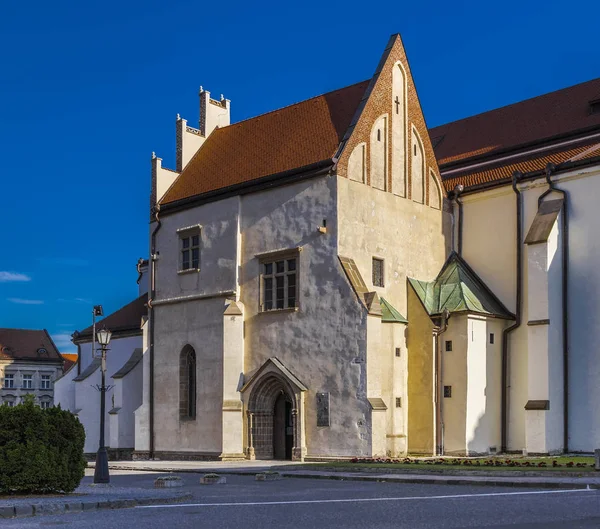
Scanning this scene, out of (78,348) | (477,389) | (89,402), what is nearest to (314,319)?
(477,389)

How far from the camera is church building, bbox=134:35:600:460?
3319cm

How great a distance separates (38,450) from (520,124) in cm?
2939

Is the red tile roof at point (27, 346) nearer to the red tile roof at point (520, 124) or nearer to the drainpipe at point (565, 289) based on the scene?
the red tile roof at point (520, 124)

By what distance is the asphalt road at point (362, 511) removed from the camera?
13.0 metres

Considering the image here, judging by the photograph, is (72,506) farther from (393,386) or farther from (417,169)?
(417,169)

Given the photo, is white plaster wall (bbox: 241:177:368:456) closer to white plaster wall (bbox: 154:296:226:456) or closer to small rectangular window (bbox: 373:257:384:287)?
white plaster wall (bbox: 154:296:226:456)

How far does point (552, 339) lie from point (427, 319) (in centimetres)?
468

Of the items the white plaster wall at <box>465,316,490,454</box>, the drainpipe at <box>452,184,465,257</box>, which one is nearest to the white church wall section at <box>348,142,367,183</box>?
the drainpipe at <box>452,184,465,257</box>

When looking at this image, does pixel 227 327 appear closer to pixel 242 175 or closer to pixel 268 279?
pixel 268 279

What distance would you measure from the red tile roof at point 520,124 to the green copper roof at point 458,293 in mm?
6089

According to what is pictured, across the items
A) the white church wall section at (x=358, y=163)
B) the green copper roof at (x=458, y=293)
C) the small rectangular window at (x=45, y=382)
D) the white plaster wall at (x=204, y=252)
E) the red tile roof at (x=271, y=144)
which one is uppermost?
the red tile roof at (x=271, y=144)

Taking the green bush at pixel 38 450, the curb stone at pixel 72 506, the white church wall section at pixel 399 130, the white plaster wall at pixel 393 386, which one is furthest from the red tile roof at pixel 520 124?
the curb stone at pixel 72 506

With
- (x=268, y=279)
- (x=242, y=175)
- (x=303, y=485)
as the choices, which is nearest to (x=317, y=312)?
(x=268, y=279)

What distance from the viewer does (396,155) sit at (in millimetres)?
36625
